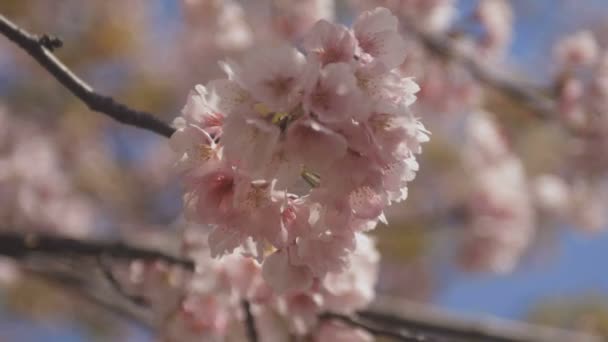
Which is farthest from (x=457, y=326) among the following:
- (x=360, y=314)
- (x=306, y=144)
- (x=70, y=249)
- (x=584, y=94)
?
(x=306, y=144)

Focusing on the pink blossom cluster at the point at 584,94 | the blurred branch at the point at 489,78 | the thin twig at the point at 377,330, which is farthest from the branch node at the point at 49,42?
the pink blossom cluster at the point at 584,94

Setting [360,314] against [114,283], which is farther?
[360,314]

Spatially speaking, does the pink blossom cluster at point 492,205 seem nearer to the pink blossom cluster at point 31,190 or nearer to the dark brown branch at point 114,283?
the pink blossom cluster at point 31,190

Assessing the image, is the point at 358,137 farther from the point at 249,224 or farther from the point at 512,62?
the point at 512,62

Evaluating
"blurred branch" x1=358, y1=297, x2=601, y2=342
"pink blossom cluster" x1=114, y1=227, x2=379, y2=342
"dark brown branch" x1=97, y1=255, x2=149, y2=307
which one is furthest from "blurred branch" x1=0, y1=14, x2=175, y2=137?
"blurred branch" x1=358, y1=297, x2=601, y2=342

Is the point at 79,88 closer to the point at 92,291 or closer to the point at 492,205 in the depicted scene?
the point at 92,291

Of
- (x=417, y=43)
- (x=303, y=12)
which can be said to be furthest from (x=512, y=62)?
(x=303, y=12)
